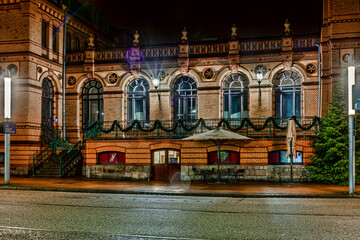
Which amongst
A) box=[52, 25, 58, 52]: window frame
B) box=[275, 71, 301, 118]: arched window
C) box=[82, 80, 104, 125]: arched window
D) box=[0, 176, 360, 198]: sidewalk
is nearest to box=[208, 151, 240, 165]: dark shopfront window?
box=[0, 176, 360, 198]: sidewalk

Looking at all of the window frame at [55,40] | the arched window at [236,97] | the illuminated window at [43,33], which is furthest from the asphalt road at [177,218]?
the window frame at [55,40]

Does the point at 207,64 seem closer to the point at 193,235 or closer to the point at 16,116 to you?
the point at 16,116

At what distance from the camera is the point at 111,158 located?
24.1 metres

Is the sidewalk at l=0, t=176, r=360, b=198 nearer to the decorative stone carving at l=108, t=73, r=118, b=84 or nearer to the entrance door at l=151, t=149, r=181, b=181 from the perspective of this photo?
the entrance door at l=151, t=149, r=181, b=181

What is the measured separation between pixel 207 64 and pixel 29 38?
38.8 ft

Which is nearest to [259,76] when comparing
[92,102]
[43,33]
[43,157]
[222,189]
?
[222,189]

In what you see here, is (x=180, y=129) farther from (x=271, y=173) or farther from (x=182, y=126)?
(x=271, y=173)

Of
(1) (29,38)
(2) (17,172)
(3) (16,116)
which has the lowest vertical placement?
(2) (17,172)

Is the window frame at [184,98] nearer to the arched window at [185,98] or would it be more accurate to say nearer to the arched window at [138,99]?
the arched window at [185,98]

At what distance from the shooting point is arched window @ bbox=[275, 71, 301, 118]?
86.7 ft

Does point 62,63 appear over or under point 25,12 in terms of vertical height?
under

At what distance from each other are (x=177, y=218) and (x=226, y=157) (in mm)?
12101

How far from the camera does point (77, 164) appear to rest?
84.1 feet

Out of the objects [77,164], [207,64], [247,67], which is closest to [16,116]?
[77,164]
